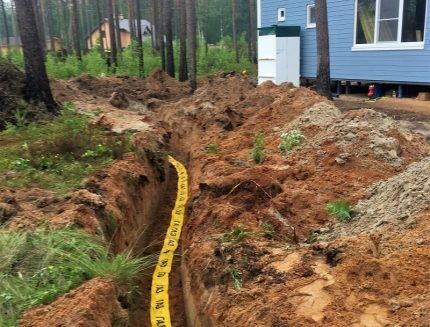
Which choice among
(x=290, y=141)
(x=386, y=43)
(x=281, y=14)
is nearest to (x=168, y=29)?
(x=281, y=14)

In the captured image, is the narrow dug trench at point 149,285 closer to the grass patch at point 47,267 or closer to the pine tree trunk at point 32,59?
the grass patch at point 47,267

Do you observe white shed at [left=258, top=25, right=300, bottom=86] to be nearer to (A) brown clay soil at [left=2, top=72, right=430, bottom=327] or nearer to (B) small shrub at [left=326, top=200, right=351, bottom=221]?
(A) brown clay soil at [left=2, top=72, right=430, bottom=327]

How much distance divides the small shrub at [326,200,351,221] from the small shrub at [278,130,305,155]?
2.44 m

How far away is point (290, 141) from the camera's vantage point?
8.20 meters

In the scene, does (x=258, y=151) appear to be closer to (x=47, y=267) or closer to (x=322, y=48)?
(x=47, y=267)

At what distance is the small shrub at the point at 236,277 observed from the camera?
14.0 ft

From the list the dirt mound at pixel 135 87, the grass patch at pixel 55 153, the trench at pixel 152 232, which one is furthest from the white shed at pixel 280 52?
the grass patch at pixel 55 153

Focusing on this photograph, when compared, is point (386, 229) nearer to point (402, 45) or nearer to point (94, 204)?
point (94, 204)

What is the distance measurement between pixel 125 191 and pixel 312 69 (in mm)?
12514

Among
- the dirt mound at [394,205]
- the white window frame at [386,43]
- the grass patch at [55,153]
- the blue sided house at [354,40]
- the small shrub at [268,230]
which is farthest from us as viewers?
the blue sided house at [354,40]

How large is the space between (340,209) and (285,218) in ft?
2.18

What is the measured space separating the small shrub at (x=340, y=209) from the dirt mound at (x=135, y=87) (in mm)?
11619

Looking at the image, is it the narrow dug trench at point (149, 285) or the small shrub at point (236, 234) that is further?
the narrow dug trench at point (149, 285)

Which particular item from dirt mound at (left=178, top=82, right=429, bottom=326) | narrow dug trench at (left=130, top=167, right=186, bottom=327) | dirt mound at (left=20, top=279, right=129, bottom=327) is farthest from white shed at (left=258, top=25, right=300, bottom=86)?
dirt mound at (left=20, top=279, right=129, bottom=327)
